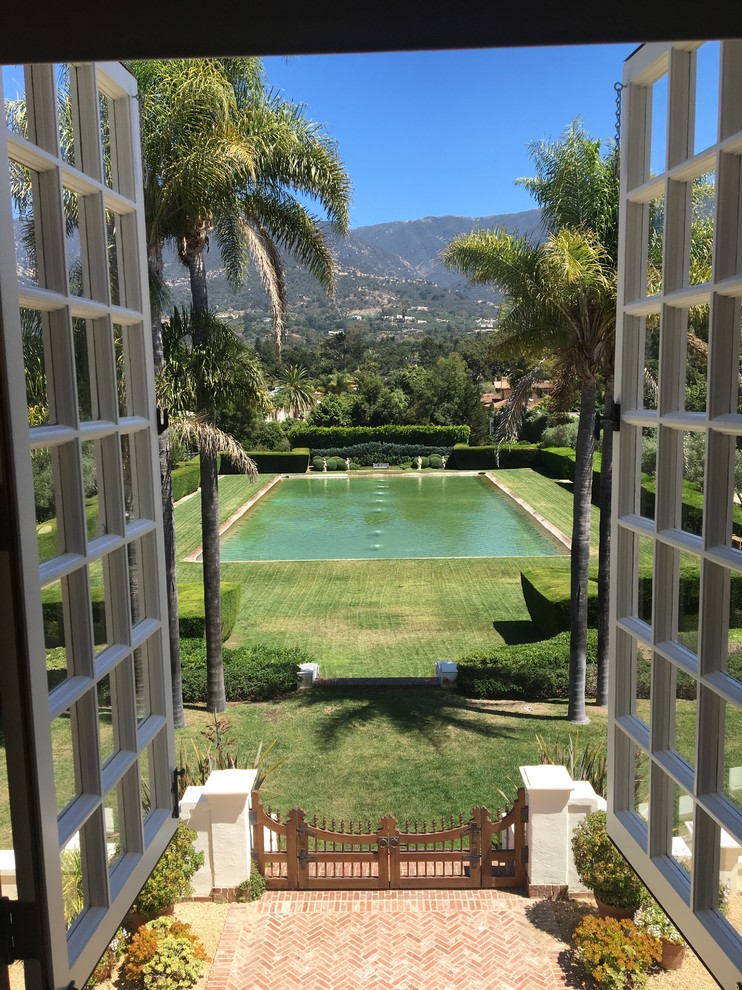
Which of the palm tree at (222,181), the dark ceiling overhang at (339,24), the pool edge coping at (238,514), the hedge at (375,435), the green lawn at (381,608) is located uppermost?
the palm tree at (222,181)

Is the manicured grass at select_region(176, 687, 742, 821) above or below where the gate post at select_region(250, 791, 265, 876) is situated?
below

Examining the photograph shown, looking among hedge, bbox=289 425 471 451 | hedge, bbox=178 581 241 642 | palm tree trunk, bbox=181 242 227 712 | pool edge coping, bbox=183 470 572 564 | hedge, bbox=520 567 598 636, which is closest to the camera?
palm tree trunk, bbox=181 242 227 712

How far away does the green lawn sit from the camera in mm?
12070

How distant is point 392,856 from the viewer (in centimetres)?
621

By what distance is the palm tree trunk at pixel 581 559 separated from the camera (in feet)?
31.8

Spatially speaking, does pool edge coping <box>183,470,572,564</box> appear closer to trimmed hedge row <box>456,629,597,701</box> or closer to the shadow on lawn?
trimmed hedge row <box>456,629,597,701</box>

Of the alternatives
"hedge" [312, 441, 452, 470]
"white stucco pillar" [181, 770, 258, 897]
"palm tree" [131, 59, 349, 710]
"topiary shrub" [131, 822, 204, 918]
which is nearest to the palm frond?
"palm tree" [131, 59, 349, 710]

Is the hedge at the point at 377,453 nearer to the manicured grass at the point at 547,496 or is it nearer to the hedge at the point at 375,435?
the hedge at the point at 375,435

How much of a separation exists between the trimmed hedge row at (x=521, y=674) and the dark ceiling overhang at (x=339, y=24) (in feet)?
31.2

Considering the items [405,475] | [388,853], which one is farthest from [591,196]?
[405,475]

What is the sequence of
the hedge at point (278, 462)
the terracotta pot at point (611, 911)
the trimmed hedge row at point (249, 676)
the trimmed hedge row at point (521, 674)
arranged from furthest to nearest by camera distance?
the hedge at point (278, 462)
the trimmed hedge row at point (249, 676)
the trimmed hedge row at point (521, 674)
the terracotta pot at point (611, 911)

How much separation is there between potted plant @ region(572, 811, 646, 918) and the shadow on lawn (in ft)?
10.5

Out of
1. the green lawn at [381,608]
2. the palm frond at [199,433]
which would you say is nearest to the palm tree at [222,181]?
the palm frond at [199,433]

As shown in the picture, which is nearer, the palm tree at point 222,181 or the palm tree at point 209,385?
the palm tree at point 222,181
